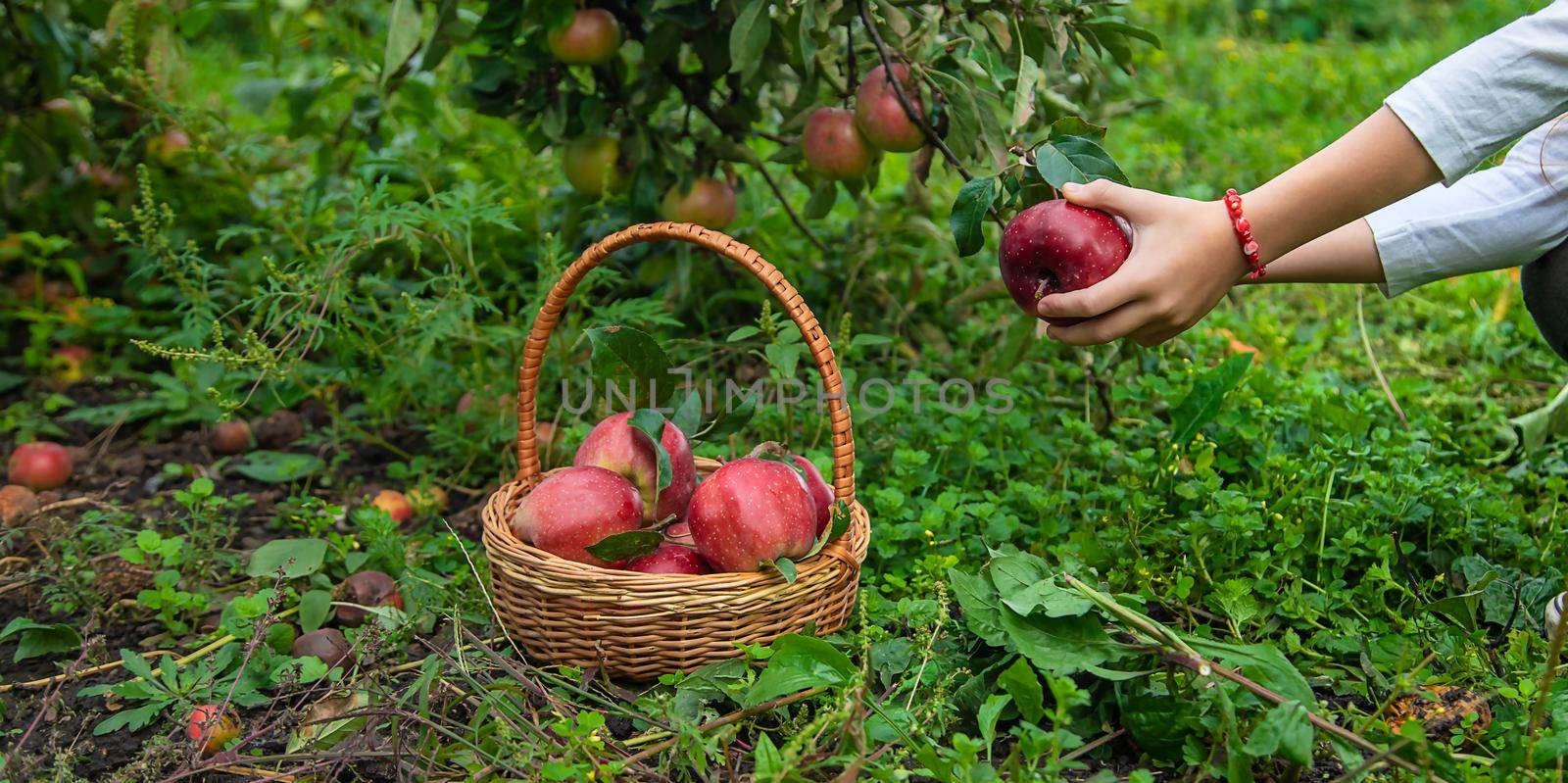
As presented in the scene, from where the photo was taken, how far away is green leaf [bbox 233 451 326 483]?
2.12 m

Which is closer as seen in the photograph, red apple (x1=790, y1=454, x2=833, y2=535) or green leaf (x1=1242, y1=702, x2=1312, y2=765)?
green leaf (x1=1242, y1=702, x2=1312, y2=765)

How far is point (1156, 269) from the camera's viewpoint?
1310mm

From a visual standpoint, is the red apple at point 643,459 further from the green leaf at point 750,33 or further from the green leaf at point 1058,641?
the green leaf at point 750,33

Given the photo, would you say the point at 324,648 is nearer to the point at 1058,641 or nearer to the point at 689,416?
the point at 689,416

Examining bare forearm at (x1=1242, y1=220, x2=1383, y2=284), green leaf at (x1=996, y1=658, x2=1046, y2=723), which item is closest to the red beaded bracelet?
bare forearm at (x1=1242, y1=220, x2=1383, y2=284)

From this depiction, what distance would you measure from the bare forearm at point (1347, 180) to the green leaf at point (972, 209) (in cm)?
32

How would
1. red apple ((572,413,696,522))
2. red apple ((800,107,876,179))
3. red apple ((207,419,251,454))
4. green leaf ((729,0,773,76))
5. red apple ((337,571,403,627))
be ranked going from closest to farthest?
red apple ((572,413,696,522)), red apple ((337,571,403,627)), green leaf ((729,0,773,76)), red apple ((800,107,876,179)), red apple ((207,419,251,454))

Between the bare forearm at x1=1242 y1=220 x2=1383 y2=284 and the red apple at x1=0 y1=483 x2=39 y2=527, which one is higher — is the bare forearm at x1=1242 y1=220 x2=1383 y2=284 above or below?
above

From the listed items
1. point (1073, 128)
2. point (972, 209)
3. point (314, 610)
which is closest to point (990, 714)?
point (972, 209)

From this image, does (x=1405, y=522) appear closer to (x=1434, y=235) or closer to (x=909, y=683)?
(x=1434, y=235)

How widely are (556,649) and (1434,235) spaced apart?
53.2 inches

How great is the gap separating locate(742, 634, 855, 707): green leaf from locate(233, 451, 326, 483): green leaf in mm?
1136

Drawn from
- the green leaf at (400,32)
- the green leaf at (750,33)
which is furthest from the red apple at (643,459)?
the green leaf at (400,32)

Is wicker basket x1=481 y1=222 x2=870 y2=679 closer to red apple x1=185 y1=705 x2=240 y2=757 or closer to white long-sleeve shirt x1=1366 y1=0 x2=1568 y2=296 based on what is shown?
red apple x1=185 y1=705 x2=240 y2=757
